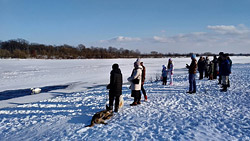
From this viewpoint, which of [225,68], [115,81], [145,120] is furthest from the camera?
[225,68]

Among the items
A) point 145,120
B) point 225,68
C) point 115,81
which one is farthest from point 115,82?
point 225,68

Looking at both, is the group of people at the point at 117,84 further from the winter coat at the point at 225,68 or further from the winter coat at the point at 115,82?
the winter coat at the point at 225,68

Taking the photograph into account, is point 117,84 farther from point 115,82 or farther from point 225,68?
point 225,68

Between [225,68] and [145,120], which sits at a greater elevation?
[225,68]

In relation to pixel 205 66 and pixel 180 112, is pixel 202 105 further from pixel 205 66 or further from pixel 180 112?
pixel 205 66

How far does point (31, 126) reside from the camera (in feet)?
16.5

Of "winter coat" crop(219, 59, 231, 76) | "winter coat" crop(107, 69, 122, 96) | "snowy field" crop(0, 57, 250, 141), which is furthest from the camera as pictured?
"winter coat" crop(219, 59, 231, 76)

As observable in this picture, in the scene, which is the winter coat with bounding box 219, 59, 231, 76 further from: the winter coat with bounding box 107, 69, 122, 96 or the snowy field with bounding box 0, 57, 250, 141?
the winter coat with bounding box 107, 69, 122, 96

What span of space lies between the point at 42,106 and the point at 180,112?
17.4 ft

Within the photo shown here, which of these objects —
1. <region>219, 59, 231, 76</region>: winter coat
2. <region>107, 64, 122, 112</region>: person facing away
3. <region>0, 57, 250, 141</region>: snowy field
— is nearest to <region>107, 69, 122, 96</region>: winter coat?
<region>107, 64, 122, 112</region>: person facing away

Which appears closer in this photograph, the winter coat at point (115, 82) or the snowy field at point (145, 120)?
the snowy field at point (145, 120)

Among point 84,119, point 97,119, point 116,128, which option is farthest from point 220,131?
point 84,119

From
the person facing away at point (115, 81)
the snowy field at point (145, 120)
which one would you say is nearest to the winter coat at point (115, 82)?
the person facing away at point (115, 81)

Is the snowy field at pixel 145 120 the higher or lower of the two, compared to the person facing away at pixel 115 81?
lower
